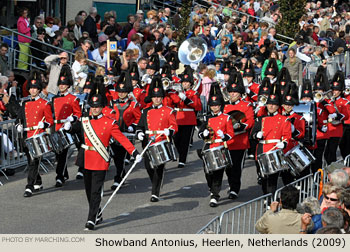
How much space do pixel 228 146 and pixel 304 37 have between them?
1228 cm

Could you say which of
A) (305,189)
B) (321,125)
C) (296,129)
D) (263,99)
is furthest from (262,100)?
(305,189)

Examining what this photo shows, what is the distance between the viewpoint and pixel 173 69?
735 inches

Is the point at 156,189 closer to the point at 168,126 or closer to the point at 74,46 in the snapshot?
the point at 168,126

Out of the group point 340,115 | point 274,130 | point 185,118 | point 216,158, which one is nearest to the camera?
point 274,130

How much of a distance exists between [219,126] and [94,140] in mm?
2107

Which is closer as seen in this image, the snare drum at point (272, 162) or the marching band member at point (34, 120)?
the snare drum at point (272, 162)

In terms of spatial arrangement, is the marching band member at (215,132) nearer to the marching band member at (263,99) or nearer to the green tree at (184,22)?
the marching band member at (263,99)

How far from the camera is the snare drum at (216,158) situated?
1391cm

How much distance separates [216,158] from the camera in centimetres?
1393

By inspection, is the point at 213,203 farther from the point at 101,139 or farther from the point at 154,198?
the point at 101,139

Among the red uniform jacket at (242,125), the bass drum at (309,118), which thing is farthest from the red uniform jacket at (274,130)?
the bass drum at (309,118)

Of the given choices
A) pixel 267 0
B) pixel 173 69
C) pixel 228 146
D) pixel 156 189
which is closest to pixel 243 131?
pixel 228 146

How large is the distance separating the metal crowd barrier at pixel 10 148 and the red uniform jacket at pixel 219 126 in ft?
11.1

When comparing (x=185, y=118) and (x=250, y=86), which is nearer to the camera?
(x=185, y=118)
